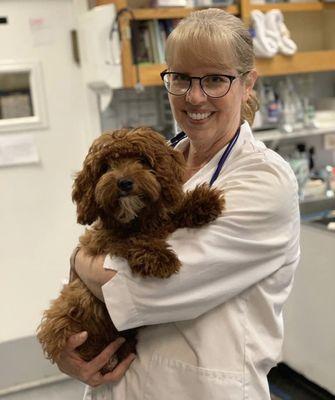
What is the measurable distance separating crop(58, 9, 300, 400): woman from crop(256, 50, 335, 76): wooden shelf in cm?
184

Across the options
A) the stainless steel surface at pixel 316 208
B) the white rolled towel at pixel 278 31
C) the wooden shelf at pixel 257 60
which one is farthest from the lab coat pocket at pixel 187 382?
the white rolled towel at pixel 278 31

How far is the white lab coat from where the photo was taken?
3.54 ft

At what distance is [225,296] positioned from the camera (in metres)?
1.10

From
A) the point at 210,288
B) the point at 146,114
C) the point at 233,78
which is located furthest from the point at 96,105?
the point at 210,288

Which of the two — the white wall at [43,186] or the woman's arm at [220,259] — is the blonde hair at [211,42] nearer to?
the woman's arm at [220,259]

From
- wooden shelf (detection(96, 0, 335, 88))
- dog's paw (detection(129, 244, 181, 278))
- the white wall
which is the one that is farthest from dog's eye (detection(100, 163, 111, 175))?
the white wall

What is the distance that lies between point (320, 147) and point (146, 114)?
4.20ft

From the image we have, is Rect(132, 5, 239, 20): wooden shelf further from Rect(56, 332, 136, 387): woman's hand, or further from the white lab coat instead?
Rect(56, 332, 136, 387): woman's hand

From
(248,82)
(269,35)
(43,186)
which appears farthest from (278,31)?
(248,82)

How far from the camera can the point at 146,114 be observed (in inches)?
127

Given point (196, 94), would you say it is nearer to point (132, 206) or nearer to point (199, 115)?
point (199, 115)

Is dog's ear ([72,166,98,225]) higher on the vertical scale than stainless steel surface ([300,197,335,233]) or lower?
higher

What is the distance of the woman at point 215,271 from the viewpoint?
42.6 inches

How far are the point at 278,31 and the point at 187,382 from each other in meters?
2.35
